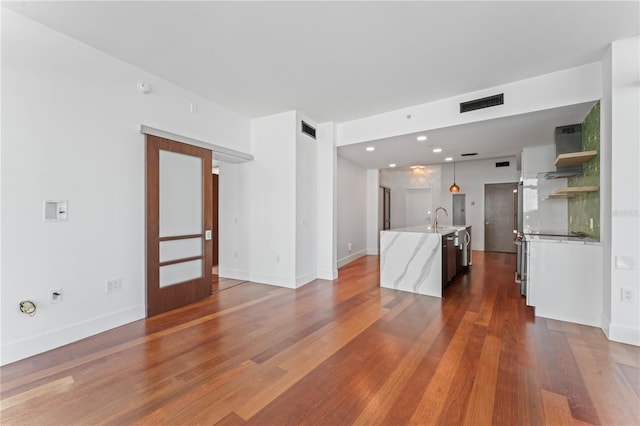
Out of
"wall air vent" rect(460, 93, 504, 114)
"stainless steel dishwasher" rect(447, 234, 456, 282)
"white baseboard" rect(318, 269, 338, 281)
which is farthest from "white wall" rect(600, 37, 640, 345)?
"white baseboard" rect(318, 269, 338, 281)

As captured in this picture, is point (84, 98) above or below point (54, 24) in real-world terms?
below

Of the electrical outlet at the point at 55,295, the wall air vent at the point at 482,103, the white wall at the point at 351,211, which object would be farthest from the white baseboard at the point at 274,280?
the wall air vent at the point at 482,103

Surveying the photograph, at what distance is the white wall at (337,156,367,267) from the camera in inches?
253

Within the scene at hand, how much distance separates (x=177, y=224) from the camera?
144 inches

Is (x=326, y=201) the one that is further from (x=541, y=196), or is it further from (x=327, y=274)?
(x=541, y=196)

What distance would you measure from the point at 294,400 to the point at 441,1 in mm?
3143

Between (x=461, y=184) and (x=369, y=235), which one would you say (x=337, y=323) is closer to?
(x=369, y=235)

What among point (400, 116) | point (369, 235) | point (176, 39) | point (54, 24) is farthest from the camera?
point (369, 235)

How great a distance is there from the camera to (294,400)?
178 centimetres

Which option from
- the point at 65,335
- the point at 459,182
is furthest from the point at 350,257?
the point at 65,335

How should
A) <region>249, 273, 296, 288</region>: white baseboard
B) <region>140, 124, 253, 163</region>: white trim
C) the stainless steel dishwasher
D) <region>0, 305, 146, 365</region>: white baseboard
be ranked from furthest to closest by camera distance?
<region>249, 273, 296, 288</region>: white baseboard, the stainless steel dishwasher, <region>140, 124, 253, 163</region>: white trim, <region>0, 305, 146, 365</region>: white baseboard

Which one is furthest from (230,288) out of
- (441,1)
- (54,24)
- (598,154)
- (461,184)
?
(461,184)

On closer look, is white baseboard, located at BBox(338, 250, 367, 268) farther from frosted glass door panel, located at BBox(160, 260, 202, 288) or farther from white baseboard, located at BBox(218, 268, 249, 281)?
frosted glass door panel, located at BBox(160, 260, 202, 288)

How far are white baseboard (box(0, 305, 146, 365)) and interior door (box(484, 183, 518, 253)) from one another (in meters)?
8.79
